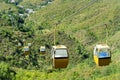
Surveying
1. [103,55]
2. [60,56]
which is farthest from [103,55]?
[60,56]

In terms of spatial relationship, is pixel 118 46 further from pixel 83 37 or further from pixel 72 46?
pixel 83 37

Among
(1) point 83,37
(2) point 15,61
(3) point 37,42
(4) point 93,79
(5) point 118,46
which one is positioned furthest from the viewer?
(1) point 83,37

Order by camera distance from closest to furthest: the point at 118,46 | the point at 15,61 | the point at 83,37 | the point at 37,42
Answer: the point at 15,61 → the point at 37,42 → the point at 118,46 → the point at 83,37

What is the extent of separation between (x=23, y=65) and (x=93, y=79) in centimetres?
2619

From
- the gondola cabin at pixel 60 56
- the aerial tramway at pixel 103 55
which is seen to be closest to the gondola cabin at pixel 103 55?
the aerial tramway at pixel 103 55

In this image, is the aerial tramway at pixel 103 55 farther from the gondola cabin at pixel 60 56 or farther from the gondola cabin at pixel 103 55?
the gondola cabin at pixel 60 56

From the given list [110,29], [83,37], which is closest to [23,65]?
[83,37]

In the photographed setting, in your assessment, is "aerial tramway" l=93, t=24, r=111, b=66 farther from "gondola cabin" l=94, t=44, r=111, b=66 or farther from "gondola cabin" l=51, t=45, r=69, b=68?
"gondola cabin" l=51, t=45, r=69, b=68

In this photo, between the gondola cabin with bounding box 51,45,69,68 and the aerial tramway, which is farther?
the aerial tramway

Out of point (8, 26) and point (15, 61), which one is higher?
point (8, 26)

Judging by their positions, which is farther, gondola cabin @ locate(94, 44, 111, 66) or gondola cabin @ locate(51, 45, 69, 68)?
gondola cabin @ locate(94, 44, 111, 66)

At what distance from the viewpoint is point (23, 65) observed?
111 meters

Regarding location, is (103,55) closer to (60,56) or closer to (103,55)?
(103,55)

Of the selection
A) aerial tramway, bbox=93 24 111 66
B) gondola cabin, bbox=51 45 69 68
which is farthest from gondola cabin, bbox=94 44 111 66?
gondola cabin, bbox=51 45 69 68
